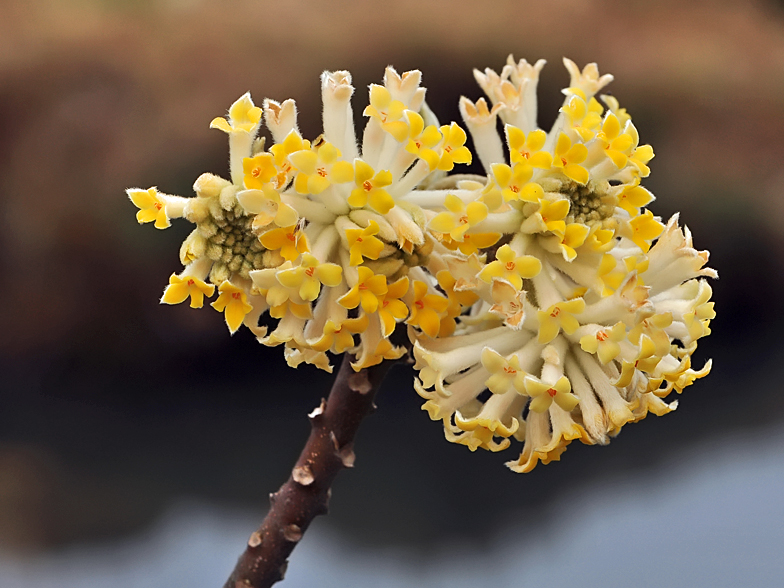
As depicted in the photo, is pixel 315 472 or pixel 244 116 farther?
pixel 315 472

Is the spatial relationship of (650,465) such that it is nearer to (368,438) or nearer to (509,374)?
(368,438)

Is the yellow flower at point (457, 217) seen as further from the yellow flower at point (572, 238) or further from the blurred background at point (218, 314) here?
the blurred background at point (218, 314)

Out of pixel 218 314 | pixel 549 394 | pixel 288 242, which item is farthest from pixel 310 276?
pixel 218 314

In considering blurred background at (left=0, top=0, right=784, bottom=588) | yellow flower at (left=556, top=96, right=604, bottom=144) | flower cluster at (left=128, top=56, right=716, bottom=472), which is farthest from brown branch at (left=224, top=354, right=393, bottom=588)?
blurred background at (left=0, top=0, right=784, bottom=588)

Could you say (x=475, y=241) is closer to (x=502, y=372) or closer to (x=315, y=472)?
(x=502, y=372)

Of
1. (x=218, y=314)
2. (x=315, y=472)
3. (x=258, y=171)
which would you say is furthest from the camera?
(x=218, y=314)

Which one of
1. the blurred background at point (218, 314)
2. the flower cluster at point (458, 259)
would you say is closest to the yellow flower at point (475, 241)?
the flower cluster at point (458, 259)
